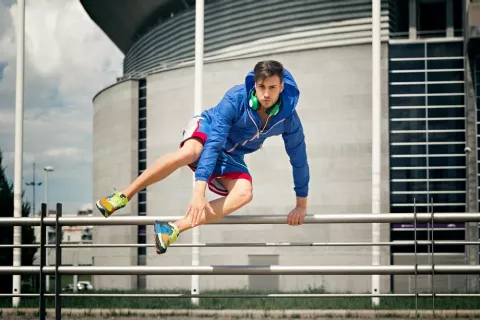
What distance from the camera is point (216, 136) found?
202 inches

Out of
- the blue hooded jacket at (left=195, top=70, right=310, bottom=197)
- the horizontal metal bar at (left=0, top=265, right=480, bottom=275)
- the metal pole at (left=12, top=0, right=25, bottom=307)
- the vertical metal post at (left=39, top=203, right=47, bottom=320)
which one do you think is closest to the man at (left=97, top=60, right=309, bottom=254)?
the blue hooded jacket at (left=195, top=70, right=310, bottom=197)

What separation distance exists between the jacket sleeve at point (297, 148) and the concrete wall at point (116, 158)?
31.4m

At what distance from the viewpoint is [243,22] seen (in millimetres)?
35312

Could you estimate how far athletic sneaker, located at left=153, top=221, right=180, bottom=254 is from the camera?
5.00 meters

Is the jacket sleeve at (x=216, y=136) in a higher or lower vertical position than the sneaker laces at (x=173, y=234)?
higher

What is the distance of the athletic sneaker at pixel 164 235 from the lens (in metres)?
5.00

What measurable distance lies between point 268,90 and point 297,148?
0.74m

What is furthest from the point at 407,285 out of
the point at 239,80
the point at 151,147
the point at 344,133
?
the point at 151,147

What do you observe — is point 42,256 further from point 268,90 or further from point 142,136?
point 142,136

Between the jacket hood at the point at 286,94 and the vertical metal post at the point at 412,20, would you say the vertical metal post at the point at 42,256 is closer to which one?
the jacket hood at the point at 286,94

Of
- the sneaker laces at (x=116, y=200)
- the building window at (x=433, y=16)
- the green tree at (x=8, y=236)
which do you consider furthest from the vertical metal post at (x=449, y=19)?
the sneaker laces at (x=116, y=200)

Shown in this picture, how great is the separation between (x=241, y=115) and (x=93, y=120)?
3877 cm

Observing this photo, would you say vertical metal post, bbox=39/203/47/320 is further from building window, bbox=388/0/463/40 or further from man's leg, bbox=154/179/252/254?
building window, bbox=388/0/463/40

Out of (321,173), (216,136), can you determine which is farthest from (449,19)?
(216,136)
